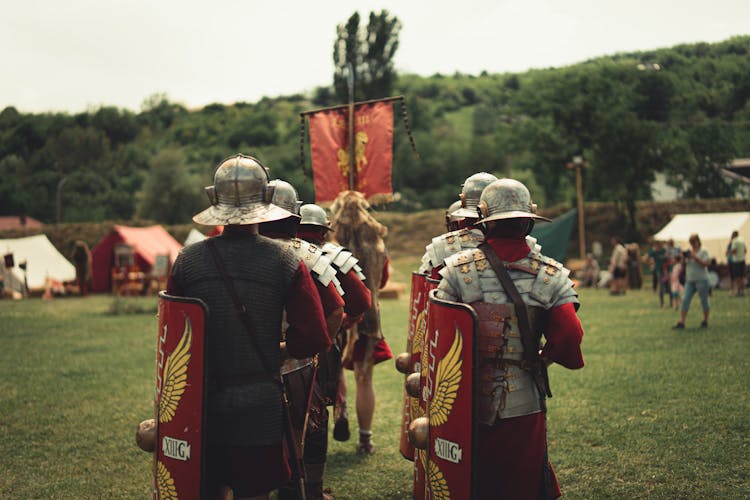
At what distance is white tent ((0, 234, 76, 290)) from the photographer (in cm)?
2850

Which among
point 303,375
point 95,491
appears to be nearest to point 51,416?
point 95,491

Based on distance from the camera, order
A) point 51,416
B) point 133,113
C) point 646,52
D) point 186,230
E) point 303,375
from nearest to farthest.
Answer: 1. point 303,375
2. point 51,416
3. point 186,230
4. point 646,52
5. point 133,113

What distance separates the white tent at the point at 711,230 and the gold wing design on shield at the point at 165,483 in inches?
933

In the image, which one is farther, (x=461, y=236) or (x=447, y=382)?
(x=461, y=236)

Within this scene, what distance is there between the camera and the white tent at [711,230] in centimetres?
2442

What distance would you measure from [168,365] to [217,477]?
21.9 inches

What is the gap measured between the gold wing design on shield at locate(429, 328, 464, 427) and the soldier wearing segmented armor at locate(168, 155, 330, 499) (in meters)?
0.55

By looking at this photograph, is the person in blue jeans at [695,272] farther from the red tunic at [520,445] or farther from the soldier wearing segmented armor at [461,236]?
the red tunic at [520,445]

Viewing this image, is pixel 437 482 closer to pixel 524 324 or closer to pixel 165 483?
pixel 524 324

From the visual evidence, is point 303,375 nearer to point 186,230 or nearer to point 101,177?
point 186,230

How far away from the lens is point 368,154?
8750 millimetres

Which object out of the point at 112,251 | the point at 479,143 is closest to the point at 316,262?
the point at 112,251

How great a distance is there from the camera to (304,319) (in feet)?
11.0

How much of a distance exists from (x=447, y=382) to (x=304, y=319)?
0.69 metres
